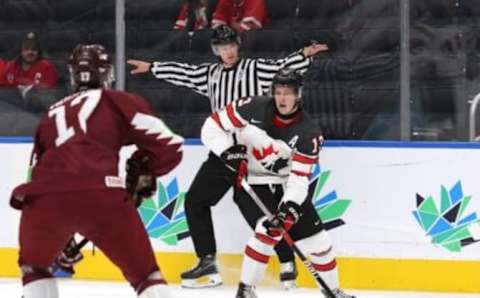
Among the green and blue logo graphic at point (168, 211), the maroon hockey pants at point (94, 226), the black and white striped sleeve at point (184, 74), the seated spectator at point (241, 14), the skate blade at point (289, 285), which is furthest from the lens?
the seated spectator at point (241, 14)

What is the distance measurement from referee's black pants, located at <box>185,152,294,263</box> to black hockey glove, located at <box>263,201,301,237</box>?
0.74 metres

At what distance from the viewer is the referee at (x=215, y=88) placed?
6004 mm

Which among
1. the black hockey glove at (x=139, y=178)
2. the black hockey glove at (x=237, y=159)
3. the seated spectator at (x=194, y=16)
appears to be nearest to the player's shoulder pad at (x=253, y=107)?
the black hockey glove at (x=237, y=159)

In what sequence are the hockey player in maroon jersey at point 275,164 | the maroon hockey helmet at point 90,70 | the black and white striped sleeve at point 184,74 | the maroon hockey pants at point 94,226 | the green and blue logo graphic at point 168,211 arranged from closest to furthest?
the maroon hockey pants at point 94,226, the maroon hockey helmet at point 90,70, the hockey player in maroon jersey at point 275,164, the green and blue logo graphic at point 168,211, the black and white striped sleeve at point 184,74

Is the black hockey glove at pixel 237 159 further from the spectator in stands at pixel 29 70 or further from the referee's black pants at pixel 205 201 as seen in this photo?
the spectator in stands at pixel 29 70

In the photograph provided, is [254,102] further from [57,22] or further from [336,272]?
[57,22]

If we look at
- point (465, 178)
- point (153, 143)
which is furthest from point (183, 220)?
point (153, 143)

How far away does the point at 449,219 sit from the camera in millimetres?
5875

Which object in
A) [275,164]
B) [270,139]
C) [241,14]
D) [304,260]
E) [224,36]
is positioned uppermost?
[241,14]

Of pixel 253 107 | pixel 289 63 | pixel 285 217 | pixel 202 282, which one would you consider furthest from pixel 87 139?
pixel 289 63

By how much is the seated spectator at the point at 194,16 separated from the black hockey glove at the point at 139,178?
2843 mm

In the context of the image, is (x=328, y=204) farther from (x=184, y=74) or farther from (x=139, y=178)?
(x=139, y=178)

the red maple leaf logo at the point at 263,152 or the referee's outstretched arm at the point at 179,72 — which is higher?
the referee's outstretched arm at the point at 179,72

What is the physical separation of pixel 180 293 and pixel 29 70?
1624mm
